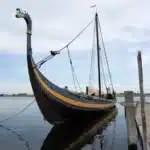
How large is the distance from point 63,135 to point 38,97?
315 cm

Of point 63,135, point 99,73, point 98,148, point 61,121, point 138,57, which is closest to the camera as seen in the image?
point 138,57

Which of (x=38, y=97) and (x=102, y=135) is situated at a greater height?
(x=38, y=97)

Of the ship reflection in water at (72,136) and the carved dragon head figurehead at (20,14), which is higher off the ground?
the carved dragon head figurehead at (20,14)

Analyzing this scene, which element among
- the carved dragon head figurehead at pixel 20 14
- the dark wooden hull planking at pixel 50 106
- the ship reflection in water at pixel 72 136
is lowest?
the ship reflection in water at pixel 72 136

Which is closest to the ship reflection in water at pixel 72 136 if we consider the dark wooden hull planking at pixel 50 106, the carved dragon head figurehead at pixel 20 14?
the dark wooden hull planking at pixel 50 106

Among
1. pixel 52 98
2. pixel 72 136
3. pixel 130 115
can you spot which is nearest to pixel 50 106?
pixel 52 98

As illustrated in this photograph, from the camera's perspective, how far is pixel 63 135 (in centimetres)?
2136

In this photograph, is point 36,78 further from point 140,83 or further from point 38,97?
point 140,83

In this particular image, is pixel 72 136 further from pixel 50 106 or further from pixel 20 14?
pixel 20 14

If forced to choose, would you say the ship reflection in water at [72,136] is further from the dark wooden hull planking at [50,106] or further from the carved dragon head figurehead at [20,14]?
the carved dragon head figurehead at [20,14]

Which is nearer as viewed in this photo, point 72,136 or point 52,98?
point 72,136

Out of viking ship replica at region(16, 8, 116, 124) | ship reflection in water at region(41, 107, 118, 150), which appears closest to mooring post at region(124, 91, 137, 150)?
ship reflection in water at region(41, 107, 118, 150)

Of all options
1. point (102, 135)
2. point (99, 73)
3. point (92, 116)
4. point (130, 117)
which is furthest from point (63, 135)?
point (99, 73)

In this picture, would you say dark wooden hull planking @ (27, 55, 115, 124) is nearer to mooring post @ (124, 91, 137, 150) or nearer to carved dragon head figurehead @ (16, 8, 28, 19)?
carved dragon head figurehead @ (16, 8, 28, 19)
